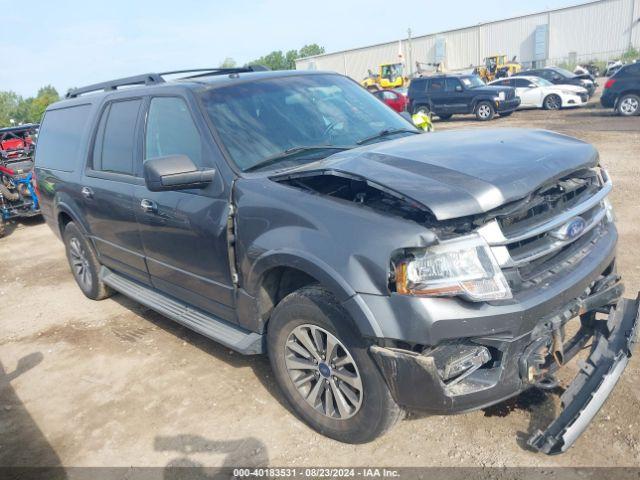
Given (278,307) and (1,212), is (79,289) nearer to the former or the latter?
(278,307)

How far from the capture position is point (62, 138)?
531 cm

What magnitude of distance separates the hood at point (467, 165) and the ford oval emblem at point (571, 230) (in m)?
0.25

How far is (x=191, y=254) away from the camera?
3535 mm

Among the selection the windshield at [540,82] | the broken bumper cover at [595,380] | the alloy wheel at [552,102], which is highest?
the broken bumper cover at [595,380]

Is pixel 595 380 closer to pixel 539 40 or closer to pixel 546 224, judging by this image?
pixel 546 224

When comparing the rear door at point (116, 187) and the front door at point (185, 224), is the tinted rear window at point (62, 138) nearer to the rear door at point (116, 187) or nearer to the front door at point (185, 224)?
the rear door at point (116, 187)

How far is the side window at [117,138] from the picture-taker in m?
4.07

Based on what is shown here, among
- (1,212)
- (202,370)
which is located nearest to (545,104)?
(1,212)

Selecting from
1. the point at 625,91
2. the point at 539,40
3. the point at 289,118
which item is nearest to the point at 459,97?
the point at 625,91

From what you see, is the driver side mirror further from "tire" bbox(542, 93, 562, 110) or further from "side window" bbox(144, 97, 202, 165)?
"tire" bbox(542, 93, 562, 110)

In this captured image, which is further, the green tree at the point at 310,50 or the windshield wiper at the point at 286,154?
the green tree at the point at 310,50

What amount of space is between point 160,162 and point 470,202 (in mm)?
1787

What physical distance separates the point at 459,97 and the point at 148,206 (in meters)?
17.7

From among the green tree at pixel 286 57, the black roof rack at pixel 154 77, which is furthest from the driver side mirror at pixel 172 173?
the green tree at pixel 286 57
